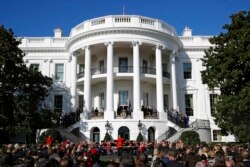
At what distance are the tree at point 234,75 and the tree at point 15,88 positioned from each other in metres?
15.7

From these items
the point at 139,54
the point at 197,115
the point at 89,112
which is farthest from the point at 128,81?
the point at 197,115

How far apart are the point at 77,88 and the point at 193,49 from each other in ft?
46.8

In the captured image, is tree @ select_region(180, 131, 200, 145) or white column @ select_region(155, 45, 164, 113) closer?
tree @ select_region(180, 131, 200, 145)

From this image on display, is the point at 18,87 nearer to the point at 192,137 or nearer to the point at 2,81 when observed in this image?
the point at 2,81

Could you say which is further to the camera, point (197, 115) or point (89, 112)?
point (197, 115)

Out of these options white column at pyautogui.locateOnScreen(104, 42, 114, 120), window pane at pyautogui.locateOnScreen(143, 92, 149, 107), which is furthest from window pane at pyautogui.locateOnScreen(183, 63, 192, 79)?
white column at pyautogui.locateOnScreen(104, 42, 114, 120)

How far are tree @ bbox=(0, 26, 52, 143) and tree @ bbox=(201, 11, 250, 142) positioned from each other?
1569cm

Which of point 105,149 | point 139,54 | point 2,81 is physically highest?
point 139,54

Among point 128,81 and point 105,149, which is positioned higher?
point 128,81

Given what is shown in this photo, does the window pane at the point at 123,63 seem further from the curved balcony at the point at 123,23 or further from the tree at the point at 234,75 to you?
the tree at the point at 234,75

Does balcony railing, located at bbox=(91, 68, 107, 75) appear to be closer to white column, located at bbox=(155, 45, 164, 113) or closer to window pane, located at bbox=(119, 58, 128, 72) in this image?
window pane, located at bbox=(119, 58, 128, 72)

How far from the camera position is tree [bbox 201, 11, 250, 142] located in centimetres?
2402

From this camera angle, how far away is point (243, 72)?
977 inches

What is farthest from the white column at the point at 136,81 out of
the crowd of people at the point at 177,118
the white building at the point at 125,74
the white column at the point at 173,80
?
the white column at the point at 173,80
